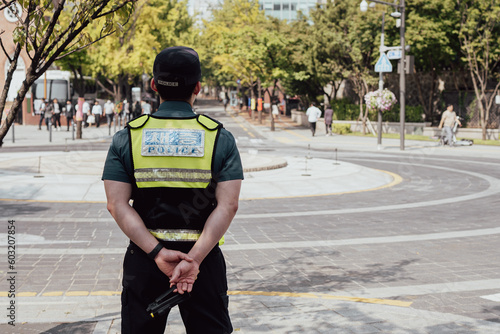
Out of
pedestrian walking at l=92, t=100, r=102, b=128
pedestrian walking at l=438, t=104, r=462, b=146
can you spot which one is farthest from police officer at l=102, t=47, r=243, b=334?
pedestrian walking at l=92, t=100, r=102, b=128

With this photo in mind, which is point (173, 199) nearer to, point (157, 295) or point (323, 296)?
point (157, 295)

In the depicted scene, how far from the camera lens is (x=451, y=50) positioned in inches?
1383

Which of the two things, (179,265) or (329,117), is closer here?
(179,265)

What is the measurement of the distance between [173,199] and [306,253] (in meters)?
5.50

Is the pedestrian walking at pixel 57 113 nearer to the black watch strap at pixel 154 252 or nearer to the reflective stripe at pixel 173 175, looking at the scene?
the reflective stripe at pixel 173 175

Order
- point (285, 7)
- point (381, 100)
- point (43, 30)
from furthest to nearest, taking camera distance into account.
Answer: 1. point (285, 7)
2. point (381, 100)
3. point (43, 30)

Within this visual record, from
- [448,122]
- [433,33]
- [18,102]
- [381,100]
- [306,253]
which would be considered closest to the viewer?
[18,102]

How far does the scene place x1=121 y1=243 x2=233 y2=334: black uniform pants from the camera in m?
2.94

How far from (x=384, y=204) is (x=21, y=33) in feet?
30.5

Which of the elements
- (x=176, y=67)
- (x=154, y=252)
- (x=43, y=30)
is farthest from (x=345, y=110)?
(x=154, y=252)

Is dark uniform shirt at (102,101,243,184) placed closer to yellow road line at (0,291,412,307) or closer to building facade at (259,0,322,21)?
yellow road line at (0,291,412,307)

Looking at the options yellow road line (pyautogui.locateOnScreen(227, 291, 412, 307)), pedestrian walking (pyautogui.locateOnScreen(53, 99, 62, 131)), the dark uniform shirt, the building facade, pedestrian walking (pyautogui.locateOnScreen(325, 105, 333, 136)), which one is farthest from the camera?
the building facade

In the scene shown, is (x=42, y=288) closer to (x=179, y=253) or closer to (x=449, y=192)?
(x=179, y=253)

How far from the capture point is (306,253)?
27.1ft
